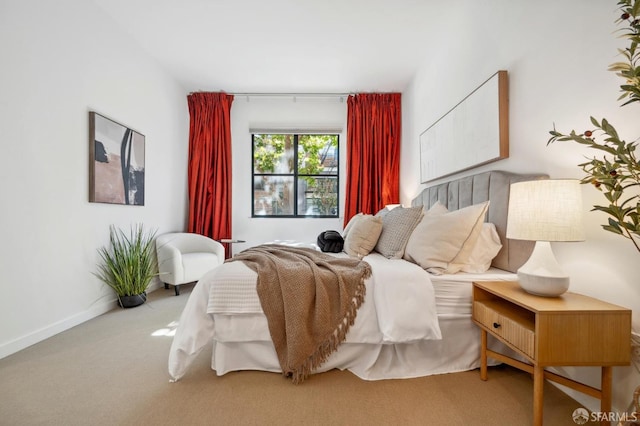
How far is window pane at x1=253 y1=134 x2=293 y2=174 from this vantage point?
15.0ft

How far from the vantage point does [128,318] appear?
250cm

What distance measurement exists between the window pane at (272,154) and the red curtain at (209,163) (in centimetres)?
46

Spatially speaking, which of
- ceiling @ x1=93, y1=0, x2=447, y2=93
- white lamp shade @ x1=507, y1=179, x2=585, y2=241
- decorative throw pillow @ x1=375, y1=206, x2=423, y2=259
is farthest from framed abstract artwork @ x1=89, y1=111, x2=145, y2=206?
white lamp shade @ x1=507, y1=179, x2=585, y2=241

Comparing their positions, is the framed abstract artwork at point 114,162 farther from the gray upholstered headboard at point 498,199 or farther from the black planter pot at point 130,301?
the gray upholstered headboard at point 498,199

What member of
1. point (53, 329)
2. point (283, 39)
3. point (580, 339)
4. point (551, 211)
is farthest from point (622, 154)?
point (53, 329)

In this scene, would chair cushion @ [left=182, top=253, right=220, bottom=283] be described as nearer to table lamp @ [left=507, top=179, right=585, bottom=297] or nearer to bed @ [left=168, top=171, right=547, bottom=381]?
bed @ [left=168, top=171, right=547, bottom=381]

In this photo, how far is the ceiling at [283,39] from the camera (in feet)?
8.32

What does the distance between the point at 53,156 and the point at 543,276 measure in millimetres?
3206

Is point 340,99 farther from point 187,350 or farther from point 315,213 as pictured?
point 187,350

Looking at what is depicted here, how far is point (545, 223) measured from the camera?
1.21 m

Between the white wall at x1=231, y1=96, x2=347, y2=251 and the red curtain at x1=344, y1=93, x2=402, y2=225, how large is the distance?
229 millimetres

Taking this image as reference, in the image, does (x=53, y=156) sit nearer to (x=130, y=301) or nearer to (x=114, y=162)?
(x=114, y=162)

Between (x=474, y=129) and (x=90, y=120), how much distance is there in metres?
3.22

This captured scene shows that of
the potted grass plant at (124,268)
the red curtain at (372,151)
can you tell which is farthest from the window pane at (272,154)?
the potted grass plant at (124,268)
